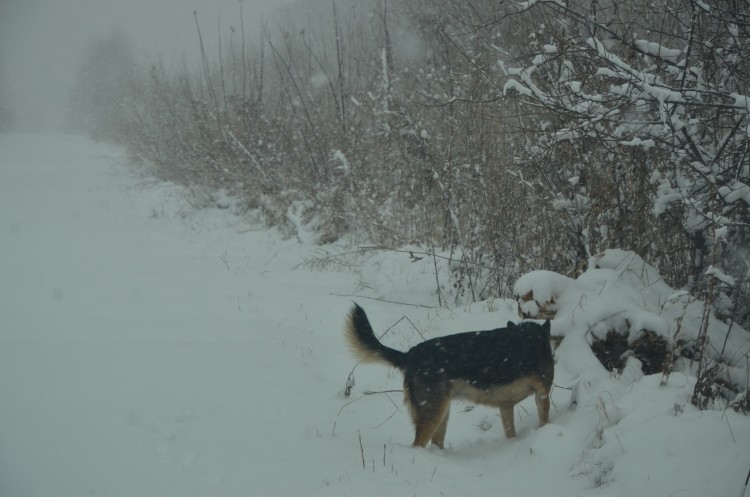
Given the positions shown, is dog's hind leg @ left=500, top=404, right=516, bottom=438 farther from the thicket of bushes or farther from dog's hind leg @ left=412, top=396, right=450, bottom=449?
the thicket of bushes

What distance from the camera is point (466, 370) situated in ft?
9.94

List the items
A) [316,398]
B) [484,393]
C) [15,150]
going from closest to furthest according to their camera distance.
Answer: [484,393]
[316,398]
[15,150]

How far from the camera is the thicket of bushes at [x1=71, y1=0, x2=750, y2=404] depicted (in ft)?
9.94

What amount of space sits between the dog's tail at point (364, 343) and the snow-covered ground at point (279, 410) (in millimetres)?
520

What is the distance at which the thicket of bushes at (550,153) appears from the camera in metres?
3.03

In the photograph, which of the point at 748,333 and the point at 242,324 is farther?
the point at 242,324

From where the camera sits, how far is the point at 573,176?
459cm

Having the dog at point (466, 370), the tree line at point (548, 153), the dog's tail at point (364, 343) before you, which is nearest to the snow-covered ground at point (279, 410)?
the dog at point (466, 370)

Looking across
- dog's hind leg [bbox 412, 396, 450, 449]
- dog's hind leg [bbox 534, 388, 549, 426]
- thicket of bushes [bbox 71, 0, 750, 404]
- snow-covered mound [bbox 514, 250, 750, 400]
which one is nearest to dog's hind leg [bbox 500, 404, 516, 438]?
dog's hind leg [bbox 534, 388, 549, 426]

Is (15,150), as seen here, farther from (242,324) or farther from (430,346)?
(430,346)

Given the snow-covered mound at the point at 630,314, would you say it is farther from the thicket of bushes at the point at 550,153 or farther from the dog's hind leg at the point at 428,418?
the dog's hind leg at the point at 428,418

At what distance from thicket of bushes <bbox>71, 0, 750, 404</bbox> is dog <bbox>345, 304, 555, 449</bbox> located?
1092mm

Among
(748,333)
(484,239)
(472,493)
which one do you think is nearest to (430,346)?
(472,493)

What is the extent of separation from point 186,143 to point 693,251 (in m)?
14.6
